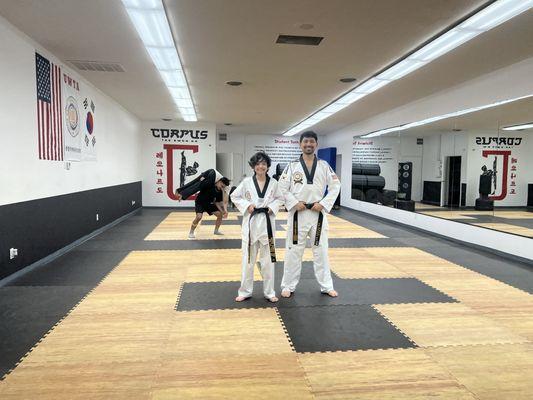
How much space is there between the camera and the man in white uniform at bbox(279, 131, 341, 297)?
3.16 m

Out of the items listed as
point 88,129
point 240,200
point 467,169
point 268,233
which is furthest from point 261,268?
point 467,169

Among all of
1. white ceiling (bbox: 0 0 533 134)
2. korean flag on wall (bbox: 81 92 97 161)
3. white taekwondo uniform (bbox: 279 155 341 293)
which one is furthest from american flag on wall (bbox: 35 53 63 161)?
white taekwondo uniform (bbox: 279 155 341 293)

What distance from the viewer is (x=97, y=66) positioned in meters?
4.93

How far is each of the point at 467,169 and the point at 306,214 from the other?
14.0 feet

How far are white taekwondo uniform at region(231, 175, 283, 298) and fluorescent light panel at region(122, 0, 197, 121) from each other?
1688 mm

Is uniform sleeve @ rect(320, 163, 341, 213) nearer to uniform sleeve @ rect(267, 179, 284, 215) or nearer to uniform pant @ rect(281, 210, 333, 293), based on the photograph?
uniform pant @ rect(281, 210, 333, 293)

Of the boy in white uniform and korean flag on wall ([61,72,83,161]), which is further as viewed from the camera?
korean flag on wall ([61,72,83,161])

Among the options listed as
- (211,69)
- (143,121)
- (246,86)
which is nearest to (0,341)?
(211,69)

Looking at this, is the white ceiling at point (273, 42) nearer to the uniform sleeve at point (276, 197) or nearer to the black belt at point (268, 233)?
the uniform sleeve at point (276, 197)

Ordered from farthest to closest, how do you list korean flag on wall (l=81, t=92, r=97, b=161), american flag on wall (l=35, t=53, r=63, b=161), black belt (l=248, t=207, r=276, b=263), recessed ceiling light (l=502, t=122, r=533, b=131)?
korean flag on wall (l=81, t=92, r=97, b=161) < recessed ceiling light (l=502, t=122, r=533, b=131) < american flag on wall (l=35, t=53, r=63, b=161) < black belt (l=248, t=207, r=276, b=263)

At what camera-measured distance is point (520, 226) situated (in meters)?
4.88

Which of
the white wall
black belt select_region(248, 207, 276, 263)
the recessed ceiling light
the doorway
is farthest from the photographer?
the doorway

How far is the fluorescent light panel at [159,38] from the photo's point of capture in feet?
10.2

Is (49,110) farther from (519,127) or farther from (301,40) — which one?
(519,127)
